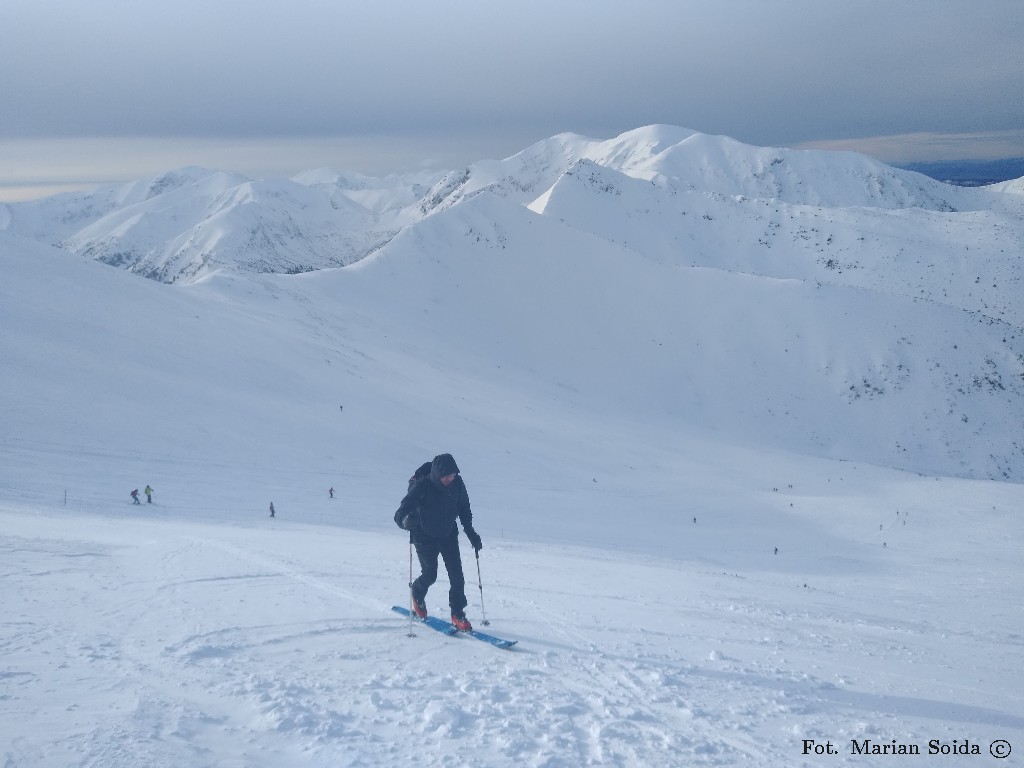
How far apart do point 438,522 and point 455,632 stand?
121cm

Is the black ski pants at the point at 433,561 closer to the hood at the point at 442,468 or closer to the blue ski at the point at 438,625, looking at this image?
the blue ski at the point at 438,625

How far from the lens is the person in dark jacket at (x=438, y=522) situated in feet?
25.2

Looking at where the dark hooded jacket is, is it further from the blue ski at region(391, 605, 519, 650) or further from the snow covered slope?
the snow covered slope

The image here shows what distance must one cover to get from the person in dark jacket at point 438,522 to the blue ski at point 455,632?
0.06 m

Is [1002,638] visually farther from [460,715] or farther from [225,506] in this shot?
[225,506]

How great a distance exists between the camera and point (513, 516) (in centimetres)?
2484

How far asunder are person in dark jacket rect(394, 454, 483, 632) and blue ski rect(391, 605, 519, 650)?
0.06m

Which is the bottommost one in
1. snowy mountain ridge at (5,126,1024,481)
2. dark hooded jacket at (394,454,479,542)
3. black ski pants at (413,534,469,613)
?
black ski pants at (413,534,469,613)

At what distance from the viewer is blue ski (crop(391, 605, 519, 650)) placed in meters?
7.28

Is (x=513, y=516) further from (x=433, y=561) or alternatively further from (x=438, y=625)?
(x=438, y=625)

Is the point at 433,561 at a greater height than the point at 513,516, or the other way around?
the point at 433,561

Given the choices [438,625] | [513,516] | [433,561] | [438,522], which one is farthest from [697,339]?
[438,625]

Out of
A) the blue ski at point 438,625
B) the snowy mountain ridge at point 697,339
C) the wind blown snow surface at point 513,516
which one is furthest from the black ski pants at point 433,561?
the snowy mountain ridge at point 697,339

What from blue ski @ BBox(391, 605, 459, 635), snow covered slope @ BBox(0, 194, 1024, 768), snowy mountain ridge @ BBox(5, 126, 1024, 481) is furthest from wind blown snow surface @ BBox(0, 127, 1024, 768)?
snowy mountain ridge @ BBox(5, 126, 1024, 481)
